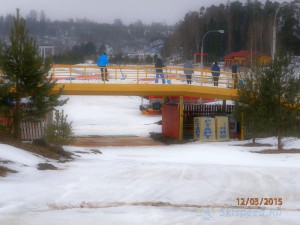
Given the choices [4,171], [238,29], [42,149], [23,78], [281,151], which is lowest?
[281,151]

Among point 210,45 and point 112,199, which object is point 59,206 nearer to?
point 112,199

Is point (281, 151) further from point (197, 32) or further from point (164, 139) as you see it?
point (197, 32)

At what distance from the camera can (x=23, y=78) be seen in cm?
1975

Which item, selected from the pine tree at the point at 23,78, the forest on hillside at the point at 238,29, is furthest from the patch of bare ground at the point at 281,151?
the forest on hillside at the point at 238,29

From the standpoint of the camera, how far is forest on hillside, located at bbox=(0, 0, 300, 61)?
87312 millimetres

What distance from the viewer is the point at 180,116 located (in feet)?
108

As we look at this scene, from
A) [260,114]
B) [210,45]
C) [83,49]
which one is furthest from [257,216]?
[83,49]

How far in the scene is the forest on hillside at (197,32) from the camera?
8731 cm

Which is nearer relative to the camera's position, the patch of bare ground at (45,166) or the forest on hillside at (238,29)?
the patch of bare ground at (45,166)

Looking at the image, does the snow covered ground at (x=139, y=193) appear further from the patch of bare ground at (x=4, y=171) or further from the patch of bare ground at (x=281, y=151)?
the patch of bare ground at (x=281, y=151)
